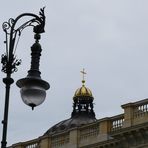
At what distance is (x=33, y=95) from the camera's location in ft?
58.2

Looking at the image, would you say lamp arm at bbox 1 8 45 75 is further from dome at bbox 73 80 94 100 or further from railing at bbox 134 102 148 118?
dome at bbox 73 80 94 100

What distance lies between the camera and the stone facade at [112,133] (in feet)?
138

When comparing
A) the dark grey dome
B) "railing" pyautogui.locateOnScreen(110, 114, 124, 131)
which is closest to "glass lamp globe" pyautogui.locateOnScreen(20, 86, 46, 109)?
"railing" pyautogui.locateOnScreen(110, 114, 124, 131)

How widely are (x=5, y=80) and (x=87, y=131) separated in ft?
95.2

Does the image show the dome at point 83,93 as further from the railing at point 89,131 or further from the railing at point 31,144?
the railing at point 89,131

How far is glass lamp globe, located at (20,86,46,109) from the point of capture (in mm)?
17719

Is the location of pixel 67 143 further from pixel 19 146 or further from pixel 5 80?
pixel 5 80

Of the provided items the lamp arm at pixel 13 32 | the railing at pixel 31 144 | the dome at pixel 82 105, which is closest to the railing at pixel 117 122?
the railing at pixel 31 144

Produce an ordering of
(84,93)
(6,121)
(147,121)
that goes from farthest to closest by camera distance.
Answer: (84,93) → (147,121) → (6,121)

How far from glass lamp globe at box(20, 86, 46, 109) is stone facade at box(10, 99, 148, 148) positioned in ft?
78.7

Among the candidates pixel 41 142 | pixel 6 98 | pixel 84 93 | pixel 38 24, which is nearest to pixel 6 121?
pixel 6 98

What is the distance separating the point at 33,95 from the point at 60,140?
30.7 meters

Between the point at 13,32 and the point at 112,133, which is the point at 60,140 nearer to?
the point at 112,133

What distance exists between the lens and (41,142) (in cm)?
4909
